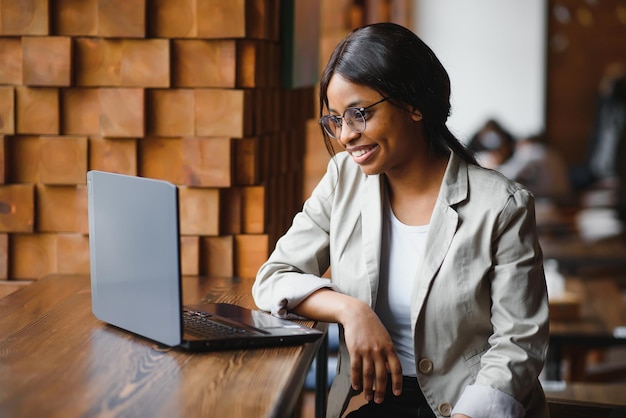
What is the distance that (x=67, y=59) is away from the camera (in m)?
2.33

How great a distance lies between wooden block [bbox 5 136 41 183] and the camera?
240 cm

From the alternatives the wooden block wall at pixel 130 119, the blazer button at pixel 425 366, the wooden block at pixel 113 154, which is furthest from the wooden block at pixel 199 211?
the blazer button at pixel 425 366

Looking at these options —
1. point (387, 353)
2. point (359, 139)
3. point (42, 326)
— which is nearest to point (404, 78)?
point (359, 139)

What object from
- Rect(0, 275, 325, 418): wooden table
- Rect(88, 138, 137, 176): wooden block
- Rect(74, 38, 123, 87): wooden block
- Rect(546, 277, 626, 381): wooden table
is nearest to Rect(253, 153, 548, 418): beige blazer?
Rect(0, 275, 325, 418): wooden table

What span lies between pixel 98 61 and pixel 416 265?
1.02m

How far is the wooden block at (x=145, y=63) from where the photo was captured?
7.68 ft

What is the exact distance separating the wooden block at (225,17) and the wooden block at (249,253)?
524 millimetres

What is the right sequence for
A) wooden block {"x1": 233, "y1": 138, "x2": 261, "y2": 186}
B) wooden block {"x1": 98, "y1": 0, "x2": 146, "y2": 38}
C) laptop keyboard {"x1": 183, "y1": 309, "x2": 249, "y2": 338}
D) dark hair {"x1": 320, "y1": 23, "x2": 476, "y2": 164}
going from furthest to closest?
wooden block {"x1": 233, "y1": 138, "x2": 261, "y2": 186} → wooden block {"x1": 98, "y1": 0, "x2": 146, "y2": 38} → dark hair {"x1": 320, "y1": 23, "x2": 476, "y2": 164} → laptop keyboard {"x1": 183, "y1": 309, "x2": 249, "y2": 338}

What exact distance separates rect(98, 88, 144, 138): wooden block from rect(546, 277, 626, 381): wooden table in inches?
83.3

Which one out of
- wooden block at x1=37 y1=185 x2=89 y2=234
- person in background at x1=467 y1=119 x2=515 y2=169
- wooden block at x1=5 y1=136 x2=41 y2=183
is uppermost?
wooden block at x1=5 y1=136 x2=41 y2=183

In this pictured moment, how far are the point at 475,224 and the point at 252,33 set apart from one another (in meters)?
0.91

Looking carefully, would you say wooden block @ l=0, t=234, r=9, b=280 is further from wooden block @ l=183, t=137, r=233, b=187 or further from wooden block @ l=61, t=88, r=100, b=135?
wooden block @ l=183, t=137, r=233, b=187

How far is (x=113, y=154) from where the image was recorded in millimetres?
2387

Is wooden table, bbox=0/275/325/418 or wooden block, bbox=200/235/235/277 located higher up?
wooden table, bbox=0/275/325/418
